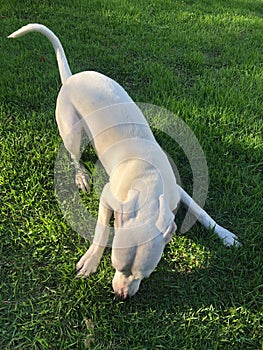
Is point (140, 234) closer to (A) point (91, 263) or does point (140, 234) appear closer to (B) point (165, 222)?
(B) point (165, 222)

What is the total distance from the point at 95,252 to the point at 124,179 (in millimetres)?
580

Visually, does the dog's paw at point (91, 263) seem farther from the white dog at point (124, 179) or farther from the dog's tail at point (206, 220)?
the dog's tail at point (206, 220)

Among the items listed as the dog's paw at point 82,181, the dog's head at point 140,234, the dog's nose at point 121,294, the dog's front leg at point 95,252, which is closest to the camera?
the dog's head at point 140,234

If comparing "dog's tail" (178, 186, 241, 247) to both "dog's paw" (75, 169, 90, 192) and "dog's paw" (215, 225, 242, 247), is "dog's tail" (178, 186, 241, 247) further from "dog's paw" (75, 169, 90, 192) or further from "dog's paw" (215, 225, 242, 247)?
"dog's paw" (75, 169, 90, 192)

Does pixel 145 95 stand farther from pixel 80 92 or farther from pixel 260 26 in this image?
pixel 260 26

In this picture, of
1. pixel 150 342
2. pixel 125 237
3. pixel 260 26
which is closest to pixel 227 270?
pixel 150 342

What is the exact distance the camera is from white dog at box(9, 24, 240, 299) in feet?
5.61

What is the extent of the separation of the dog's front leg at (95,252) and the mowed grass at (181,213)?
7cm

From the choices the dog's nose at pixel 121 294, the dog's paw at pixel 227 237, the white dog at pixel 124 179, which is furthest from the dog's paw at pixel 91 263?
the dog's paw at pixel 227 237

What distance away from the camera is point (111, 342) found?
2.12 metres

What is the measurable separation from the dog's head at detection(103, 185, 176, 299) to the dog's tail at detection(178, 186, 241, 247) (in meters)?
0.82

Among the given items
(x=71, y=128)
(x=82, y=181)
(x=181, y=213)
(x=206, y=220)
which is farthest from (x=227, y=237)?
(x=71, y=128)

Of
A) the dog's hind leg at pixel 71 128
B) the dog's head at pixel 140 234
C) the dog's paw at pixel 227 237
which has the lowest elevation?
the dog's paw at pixel 227 237

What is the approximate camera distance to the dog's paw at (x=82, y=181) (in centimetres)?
295
